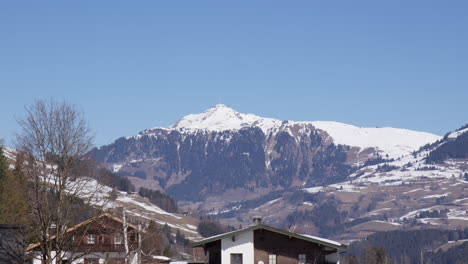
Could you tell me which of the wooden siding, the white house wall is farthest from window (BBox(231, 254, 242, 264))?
the wooden siding

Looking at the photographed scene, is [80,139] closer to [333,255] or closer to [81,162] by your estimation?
[81,162]

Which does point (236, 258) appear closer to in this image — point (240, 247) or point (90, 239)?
point (240, 247)

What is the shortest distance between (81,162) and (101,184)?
1.86m

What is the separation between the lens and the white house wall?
278 feet

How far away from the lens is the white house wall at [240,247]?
84.6 m

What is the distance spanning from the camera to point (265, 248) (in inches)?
3364

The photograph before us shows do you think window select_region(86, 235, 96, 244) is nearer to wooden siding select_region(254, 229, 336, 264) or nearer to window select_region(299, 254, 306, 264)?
wooden siding select_region(254, 229, 336, 264)

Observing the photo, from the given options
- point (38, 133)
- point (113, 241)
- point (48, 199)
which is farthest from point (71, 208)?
point (113, 241)

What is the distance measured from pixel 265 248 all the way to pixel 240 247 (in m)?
2.60

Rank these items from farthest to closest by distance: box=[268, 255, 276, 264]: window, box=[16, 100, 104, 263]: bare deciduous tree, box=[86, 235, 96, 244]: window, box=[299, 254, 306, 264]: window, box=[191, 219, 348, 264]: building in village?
box=[86, 235, 96, 244]: window
box=[268, 255, 276, 264]: window
box=[299, 254, 306, 264]: window
box=[191, 219, 348, 264]: building in village
box=[16, 100, 104, 263]: bare deciduous tree

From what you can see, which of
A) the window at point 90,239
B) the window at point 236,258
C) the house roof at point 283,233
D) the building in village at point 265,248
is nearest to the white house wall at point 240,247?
the building in village at point 265,248

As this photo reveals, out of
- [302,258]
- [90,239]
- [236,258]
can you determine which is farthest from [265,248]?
[90,239]

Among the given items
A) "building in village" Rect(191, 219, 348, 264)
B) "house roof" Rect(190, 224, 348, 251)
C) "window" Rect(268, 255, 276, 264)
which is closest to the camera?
"house roof" Rect(190, 224, 348, 251)

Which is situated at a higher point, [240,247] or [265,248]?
[240,247]
